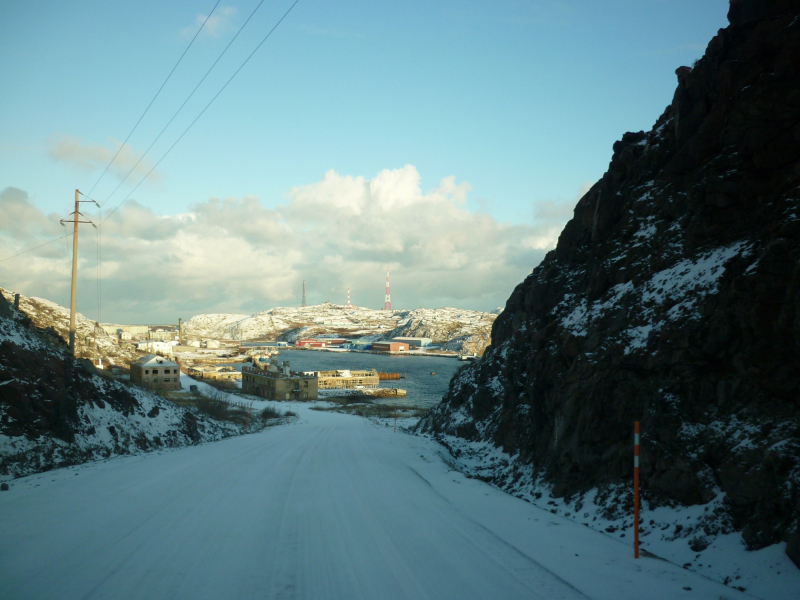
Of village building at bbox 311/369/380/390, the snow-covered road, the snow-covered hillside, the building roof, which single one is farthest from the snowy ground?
village building at bbox 311/369/380/390

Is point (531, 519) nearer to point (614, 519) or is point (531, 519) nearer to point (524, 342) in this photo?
point (614, 519)

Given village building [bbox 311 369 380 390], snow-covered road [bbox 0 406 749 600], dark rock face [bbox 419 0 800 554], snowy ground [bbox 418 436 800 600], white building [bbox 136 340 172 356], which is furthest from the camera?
white building [bbox 136 340 172 356]

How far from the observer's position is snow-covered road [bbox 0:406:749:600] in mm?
6238

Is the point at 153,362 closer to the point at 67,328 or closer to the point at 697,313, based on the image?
the point at 67,328

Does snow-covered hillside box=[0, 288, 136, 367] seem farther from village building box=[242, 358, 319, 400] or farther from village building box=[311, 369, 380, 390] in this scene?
village building box=[311, 369, 380, 390]

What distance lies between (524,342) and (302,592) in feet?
50.8

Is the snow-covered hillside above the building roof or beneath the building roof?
above

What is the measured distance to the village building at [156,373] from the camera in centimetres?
6519

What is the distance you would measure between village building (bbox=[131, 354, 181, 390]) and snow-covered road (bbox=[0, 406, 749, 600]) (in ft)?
190

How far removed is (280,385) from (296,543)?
6824cm

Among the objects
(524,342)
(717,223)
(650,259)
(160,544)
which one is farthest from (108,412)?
(717,223)

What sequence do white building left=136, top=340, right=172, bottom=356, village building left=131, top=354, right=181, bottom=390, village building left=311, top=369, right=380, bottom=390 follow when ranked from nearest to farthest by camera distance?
village building left=131, top=354, right=181, bottom=390 → village building left=311, top=369, right=380, bottom=390 → white building left=136, top=340, right=172, bottom=356

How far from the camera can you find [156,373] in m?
66.8

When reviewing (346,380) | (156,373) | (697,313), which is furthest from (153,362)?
(697,313)
